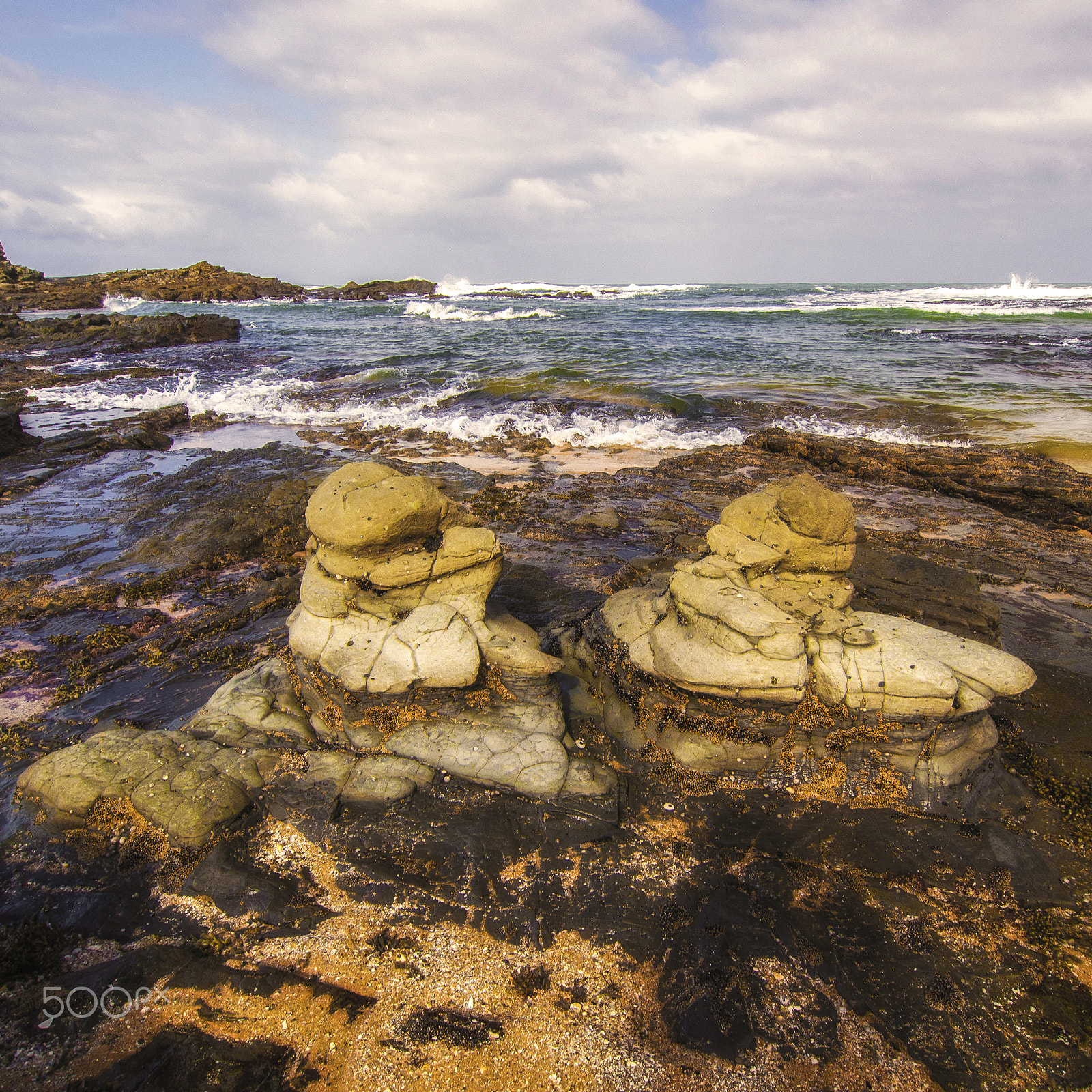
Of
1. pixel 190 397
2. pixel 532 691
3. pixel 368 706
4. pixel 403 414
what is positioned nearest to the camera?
pixel 368 706

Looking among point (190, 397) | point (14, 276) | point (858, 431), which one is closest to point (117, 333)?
point (190, 397)

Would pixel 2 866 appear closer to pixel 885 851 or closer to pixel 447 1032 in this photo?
pixel 447 1032

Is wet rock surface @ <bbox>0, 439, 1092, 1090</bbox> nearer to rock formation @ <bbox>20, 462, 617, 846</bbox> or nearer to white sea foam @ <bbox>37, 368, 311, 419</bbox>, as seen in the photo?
rock formation @ <bbox>20, 462, 617, 846</bbox>

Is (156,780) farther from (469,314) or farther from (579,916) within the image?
(469,314)

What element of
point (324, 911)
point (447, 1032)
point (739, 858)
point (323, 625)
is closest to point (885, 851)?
point (739, 858)

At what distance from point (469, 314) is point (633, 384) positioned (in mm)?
31952

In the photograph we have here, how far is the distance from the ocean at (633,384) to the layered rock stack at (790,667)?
776 cm

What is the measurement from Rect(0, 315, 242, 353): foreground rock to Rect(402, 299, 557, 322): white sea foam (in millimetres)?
16067

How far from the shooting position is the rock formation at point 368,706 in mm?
3506

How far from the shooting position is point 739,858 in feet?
10.7

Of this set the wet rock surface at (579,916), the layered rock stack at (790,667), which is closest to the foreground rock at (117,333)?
the wet rock surface at (579,916)

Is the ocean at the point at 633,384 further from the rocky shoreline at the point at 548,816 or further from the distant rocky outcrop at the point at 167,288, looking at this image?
the distant rocky outcrop at the point at 167,288

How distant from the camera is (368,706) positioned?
396 cm

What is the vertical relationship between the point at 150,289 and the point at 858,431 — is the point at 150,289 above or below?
above
